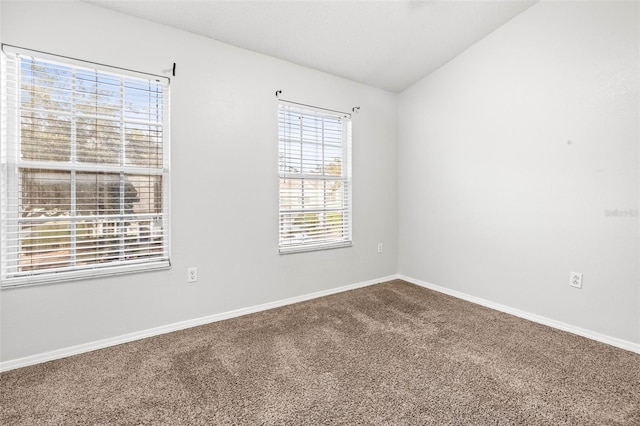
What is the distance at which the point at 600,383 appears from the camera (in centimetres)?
178

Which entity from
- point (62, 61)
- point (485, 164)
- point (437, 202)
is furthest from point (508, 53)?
point (62, 61)

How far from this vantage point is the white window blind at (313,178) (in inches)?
122

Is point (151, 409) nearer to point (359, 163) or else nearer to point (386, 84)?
point (359, 163)

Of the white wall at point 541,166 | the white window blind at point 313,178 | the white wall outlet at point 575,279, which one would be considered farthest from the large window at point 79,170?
the white wall outlet at point 575,279

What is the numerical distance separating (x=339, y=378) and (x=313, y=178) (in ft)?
6.63

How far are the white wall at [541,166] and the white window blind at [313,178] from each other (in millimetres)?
986

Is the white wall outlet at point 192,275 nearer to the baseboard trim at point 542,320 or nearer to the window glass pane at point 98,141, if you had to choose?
the window glass pane at point 98,141

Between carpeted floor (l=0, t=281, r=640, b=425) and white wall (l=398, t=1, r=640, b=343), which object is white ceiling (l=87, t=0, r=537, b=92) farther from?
carpeted floor (l=0, t=281, r=640, b=425)

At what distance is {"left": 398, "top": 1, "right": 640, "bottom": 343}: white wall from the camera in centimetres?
224

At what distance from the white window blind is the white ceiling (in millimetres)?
557

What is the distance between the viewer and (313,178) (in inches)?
130

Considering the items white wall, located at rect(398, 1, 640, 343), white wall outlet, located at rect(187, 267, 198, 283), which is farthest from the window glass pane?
white wall, located at rect(398, 1, 640, 343)

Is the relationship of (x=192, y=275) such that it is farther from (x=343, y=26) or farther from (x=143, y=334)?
(x=343, y=26)

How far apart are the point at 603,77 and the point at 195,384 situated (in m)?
3.56
